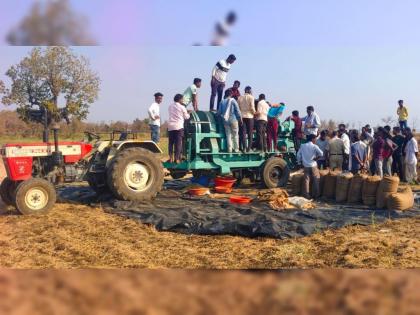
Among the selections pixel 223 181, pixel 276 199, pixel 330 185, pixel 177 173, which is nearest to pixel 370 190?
pixel 330 185

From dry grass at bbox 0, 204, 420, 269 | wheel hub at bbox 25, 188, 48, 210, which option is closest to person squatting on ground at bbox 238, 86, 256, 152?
dry grass at bbox 0, 204, 420, 269

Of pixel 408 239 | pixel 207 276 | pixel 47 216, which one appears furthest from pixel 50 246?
pixel 408 239

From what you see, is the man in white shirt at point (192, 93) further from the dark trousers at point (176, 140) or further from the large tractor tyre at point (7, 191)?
the large tractor tyre at point (7, 191)

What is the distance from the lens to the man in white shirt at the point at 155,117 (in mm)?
9547

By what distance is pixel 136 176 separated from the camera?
8180 millimetres

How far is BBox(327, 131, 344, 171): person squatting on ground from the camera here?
1117cm

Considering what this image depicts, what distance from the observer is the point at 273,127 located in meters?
10.6

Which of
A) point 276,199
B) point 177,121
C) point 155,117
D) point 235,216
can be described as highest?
point 155,117

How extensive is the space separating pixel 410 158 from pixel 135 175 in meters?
7.45

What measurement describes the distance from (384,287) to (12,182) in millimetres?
6574

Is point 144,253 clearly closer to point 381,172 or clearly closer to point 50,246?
point 50,246

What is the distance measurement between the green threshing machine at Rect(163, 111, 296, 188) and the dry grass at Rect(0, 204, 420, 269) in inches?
122

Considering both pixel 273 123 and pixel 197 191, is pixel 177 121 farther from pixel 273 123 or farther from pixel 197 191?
pixel 273 123

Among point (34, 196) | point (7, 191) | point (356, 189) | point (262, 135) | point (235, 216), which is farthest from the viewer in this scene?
point (262, 135)
